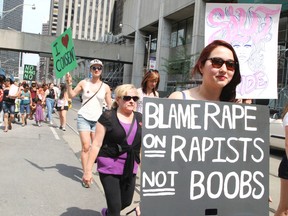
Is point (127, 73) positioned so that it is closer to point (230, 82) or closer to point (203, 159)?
point (230, 82)

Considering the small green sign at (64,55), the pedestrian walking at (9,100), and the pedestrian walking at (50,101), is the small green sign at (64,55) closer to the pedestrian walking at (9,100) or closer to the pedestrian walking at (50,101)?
the pedestrian walking at (9,100)

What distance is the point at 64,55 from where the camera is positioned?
6887mm

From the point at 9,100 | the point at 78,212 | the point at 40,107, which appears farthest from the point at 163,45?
the point at 78,212

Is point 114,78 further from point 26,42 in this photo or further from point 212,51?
point 212,51

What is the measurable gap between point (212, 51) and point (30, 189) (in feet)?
13.5

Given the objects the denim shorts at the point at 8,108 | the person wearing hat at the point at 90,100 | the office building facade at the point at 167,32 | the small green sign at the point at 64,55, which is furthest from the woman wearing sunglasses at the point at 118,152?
the office building facade at the point at 167,32

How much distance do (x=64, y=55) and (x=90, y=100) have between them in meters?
0.90

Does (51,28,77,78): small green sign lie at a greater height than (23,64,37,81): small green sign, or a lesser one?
lesser

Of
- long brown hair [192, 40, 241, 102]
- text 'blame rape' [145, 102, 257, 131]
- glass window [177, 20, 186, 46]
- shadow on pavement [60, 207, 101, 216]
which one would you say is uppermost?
glass window [177, 20, 186, 46]

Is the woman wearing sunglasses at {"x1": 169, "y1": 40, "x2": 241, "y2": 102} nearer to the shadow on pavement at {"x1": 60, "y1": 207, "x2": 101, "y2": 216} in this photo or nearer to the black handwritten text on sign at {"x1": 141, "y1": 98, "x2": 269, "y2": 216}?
the black handwritten text on sign at {"x1": 141, "y1": 98, "x2": 269, "y2": 216}

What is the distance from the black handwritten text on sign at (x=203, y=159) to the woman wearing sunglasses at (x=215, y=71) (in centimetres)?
14

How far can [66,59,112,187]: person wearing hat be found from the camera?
6449mm

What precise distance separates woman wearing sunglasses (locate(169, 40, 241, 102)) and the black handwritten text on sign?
0.46ft

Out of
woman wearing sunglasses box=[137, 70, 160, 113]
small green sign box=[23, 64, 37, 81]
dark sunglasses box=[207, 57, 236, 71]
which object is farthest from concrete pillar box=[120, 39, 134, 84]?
dark sunglasses box=[207, 57, 236, 71]
